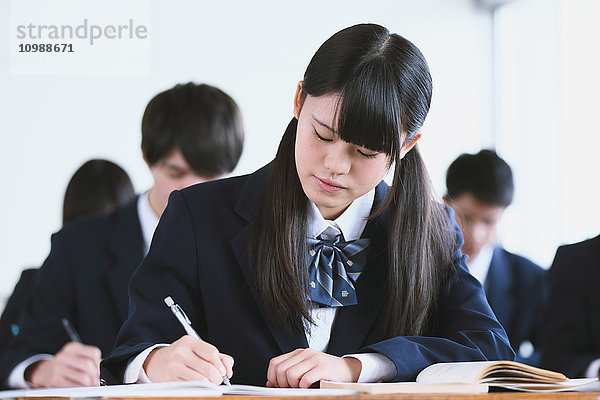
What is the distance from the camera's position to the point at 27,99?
16.5 ft

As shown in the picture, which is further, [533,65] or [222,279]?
[533,65]

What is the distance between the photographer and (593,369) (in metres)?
2.42

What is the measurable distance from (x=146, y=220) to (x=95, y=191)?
675 mm

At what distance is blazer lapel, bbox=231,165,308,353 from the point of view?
142cm

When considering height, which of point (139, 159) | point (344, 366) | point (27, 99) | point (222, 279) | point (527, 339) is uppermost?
point (27, 99)

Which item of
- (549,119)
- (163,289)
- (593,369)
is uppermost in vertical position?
(549,119)

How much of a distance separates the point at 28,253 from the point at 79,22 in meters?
2.44

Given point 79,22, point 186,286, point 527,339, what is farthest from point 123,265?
point 527,339

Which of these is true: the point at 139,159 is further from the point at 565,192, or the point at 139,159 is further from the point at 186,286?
the point at 186,286

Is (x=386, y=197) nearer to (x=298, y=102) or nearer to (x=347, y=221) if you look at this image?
(x=347, y=221)

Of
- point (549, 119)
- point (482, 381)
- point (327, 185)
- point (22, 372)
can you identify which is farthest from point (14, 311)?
point (549, 119)

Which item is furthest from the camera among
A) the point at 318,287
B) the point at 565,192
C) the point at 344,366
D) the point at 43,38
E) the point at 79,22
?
the point at 565,192

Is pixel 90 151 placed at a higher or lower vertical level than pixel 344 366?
higher

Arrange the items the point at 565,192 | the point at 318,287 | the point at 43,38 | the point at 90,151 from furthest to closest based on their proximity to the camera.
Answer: the point at 90,151 → the point at 565,192 → the point at 43,38 → the point at 318,287
